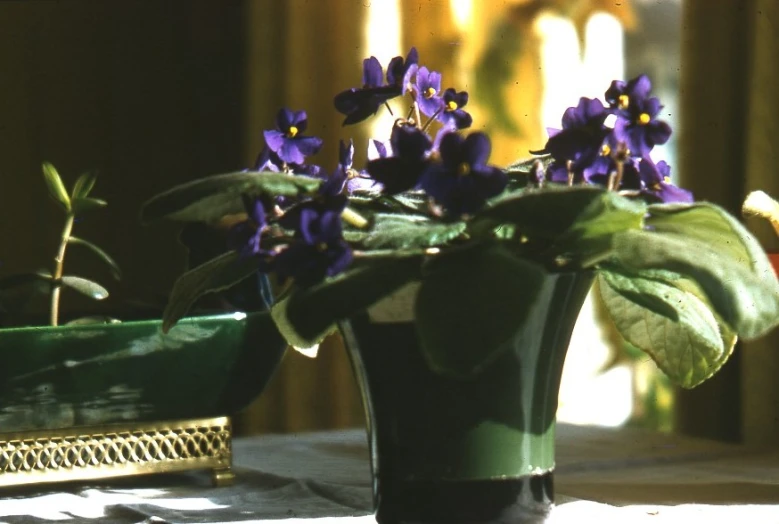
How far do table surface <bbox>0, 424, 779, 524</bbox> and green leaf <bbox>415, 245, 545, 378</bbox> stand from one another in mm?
187

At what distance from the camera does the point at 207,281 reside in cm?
62

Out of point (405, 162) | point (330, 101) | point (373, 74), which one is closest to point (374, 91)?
point (373, 74)

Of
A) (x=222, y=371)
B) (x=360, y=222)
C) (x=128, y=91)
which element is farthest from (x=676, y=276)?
(x=128, y=91)

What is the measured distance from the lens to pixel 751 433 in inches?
58.2

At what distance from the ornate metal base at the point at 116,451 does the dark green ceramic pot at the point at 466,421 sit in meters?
0.30

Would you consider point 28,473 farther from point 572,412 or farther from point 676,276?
point 572,412

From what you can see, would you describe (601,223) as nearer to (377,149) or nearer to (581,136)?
(581,136)

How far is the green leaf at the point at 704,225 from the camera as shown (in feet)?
1.84

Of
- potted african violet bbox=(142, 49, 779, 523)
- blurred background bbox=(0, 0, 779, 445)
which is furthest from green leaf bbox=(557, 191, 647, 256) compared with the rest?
blurred background bbox=(0, 0, 779, 445)

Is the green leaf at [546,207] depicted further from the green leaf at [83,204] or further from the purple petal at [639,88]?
the green leaf at [83,204]

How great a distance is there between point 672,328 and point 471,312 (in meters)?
A: 0.19

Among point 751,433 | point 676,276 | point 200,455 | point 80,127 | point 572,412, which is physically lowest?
point 572,412

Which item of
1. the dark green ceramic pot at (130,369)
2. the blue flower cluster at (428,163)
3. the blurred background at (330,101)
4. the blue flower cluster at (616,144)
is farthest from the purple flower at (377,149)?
the blurred background at (330,101)

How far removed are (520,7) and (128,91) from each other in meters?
1.14
